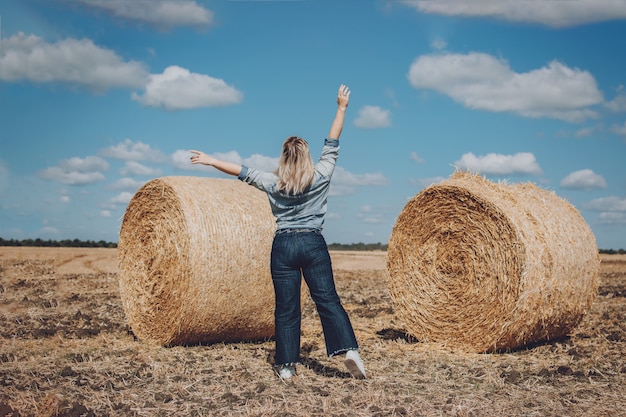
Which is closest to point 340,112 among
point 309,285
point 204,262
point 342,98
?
point 342,98

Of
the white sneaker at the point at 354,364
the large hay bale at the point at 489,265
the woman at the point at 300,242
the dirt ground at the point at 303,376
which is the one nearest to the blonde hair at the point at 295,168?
the woman at the point at 300,242

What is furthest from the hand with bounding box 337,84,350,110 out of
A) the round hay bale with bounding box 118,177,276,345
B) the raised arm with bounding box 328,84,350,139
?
the round hay bale with bounding box 118,177,276,345

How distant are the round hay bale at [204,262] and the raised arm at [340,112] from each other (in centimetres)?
213

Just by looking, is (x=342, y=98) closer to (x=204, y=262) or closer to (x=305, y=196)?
(x=305, y=196)

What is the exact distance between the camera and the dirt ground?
217 inches

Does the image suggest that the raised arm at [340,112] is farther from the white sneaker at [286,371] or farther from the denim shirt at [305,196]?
the white sneaker at [286,371]

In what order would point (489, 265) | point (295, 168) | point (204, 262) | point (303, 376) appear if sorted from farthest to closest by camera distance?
point (489, 265)
point (204, 262)
point (303, 376)
point (295, 168)

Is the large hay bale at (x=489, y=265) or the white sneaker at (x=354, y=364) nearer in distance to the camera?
the white sneaker at (x=354, y=364)

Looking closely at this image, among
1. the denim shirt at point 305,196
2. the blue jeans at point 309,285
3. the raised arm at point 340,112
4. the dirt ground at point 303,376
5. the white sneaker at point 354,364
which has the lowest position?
the dirt ground at point 303,376

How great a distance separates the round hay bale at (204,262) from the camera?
25.6ft

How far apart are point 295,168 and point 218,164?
767 millimetres

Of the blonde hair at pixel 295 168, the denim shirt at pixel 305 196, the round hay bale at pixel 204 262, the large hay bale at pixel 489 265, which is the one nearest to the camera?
the blonde hair at pixel 295 168

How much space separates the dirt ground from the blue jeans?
35 cm

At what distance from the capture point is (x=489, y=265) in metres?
7.87
